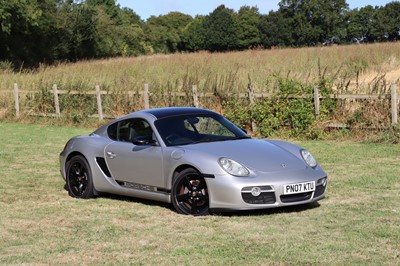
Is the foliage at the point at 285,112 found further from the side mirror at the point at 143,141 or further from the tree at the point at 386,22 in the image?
the tree at the point at 386,22

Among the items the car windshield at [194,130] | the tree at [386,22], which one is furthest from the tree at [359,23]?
the car windshield at [194,130]

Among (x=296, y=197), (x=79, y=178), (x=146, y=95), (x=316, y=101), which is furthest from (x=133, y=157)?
(x=146, y=95)

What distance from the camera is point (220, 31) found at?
120875 mm

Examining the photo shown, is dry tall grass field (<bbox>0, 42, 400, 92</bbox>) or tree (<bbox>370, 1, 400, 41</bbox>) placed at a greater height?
tree (<bbox>370, 1, 400, 41</bbox>)

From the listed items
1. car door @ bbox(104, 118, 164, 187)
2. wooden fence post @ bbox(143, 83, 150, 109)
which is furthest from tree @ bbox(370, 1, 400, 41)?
car door @ bbox(104, 118, 164, 187)

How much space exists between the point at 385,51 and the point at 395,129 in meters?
16.0

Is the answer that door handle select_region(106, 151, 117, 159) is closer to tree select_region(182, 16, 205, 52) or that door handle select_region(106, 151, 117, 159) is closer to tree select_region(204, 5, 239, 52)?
tree select_region(204, 5, 239, 52)

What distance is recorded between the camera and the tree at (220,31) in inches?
4685

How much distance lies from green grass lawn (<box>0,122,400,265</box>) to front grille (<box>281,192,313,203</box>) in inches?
7.2

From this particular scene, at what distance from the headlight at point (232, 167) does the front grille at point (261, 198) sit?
0.92 ft

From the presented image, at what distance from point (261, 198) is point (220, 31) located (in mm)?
113478

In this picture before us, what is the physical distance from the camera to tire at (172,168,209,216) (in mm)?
9031

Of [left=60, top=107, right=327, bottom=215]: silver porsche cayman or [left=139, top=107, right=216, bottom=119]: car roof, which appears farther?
[left=139, top=107, right=216, bottom=119]: car roof

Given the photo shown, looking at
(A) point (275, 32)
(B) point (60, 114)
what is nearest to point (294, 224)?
(B) point (60, 114)
